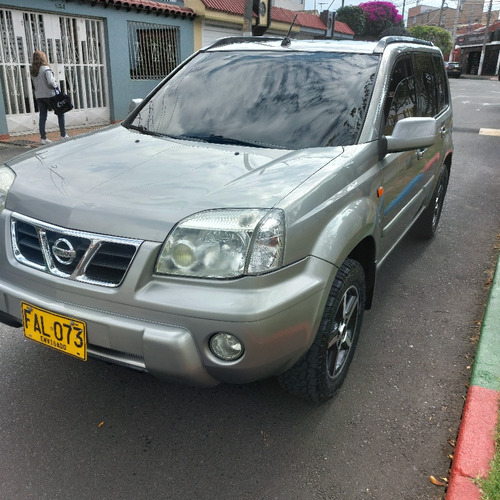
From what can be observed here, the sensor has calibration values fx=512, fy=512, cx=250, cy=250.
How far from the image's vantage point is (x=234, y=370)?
6.33 ft

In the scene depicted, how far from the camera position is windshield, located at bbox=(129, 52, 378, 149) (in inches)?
109

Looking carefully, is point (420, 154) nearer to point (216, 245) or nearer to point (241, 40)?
point (241, 40)

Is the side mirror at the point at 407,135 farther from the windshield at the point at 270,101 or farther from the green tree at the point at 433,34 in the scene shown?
the green tree at the point at 433,34

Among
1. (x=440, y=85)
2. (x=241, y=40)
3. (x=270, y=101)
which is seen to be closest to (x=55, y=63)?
(x=241, y=40)

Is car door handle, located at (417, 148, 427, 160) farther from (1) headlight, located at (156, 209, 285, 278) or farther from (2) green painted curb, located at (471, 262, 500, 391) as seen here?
(1) headlight, located at (156, 209, 285, 278)

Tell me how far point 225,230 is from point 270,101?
1.29 metres

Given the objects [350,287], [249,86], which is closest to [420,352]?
[350,287]

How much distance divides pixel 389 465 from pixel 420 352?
1027 mm

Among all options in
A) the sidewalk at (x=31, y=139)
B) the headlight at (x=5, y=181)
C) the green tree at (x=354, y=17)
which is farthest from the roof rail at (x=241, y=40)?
the green tree at (x=354, y=17)

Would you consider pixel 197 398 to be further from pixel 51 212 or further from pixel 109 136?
pixel 109 136

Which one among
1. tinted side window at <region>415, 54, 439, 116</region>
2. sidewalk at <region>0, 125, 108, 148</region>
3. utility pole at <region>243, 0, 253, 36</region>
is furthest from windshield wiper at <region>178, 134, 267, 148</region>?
utility pole at <region>243, 0, 253, 36</region>

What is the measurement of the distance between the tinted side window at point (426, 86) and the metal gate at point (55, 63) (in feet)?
29.6

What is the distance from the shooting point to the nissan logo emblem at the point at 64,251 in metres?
2.04

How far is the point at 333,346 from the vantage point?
2.48 metres
